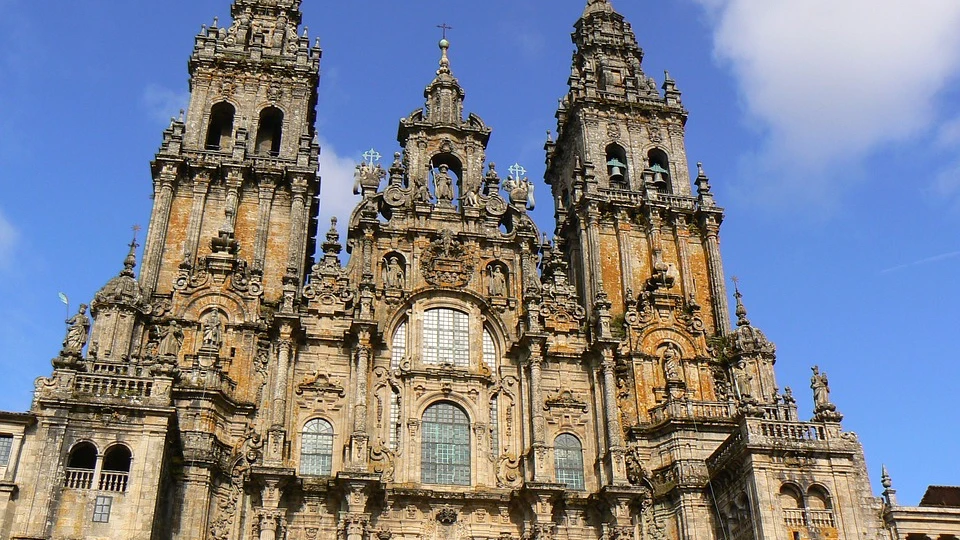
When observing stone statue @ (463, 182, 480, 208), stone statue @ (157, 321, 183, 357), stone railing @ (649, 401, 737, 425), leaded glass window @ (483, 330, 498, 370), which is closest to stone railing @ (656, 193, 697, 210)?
stone statue @ (463, 182, 480, 208)

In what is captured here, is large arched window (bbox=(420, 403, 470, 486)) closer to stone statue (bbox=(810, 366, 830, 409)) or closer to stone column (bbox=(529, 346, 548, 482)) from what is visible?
stone column (bbox=(529, 346, 548, 482))

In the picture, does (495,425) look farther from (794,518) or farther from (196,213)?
(196,213)

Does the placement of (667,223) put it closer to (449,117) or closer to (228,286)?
(449,117)

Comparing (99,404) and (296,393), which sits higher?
(296,393)

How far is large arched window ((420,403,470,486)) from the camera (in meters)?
31.8

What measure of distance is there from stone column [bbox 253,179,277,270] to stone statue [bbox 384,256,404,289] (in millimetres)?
4471

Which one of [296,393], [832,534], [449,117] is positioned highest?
[449,117]

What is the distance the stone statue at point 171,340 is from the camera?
31406 millimetres

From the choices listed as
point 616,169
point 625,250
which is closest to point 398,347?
point 625,250

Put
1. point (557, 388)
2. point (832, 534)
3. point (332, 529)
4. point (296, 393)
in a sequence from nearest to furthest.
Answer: point (832, 534) → point (332, 529) → point (296, 393) → point (557, 388)

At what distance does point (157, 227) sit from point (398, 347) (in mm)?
9674

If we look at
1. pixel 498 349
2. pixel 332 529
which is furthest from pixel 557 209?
pixel 332 529

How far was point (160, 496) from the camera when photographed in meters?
26.5

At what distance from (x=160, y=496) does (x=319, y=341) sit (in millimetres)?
8216
